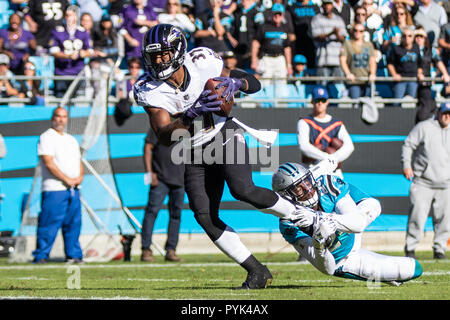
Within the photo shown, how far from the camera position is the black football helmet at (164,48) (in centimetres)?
648

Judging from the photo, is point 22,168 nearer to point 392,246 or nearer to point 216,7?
point 216,7

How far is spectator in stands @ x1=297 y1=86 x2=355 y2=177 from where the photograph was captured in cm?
1025

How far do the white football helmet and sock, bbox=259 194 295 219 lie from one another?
17 cm

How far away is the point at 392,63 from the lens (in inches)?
545

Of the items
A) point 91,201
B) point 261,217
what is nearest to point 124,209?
point 91,201

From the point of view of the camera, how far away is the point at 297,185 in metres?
6.39

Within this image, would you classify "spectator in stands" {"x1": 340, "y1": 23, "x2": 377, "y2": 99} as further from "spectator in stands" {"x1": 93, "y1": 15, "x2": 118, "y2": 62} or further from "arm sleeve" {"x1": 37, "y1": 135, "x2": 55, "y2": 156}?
"arm sleeve" {"x1": 37, "y1": 135, "x2": 55, "y2": 156}

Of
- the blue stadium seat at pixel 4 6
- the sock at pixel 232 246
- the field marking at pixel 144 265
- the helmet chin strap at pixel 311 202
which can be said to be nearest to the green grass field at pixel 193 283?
the field marking at pixel 144 265

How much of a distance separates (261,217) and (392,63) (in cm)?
337

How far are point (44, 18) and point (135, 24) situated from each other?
173cm

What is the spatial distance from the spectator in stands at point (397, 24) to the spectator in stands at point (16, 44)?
19.6 ft

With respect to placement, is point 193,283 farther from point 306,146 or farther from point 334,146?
point 334,146

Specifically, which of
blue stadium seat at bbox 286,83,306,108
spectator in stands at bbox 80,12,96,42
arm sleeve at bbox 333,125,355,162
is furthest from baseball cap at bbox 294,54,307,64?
arm sleeve at bbox 333,125,355,162

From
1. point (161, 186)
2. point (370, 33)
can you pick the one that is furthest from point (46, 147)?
point (370, 33)
